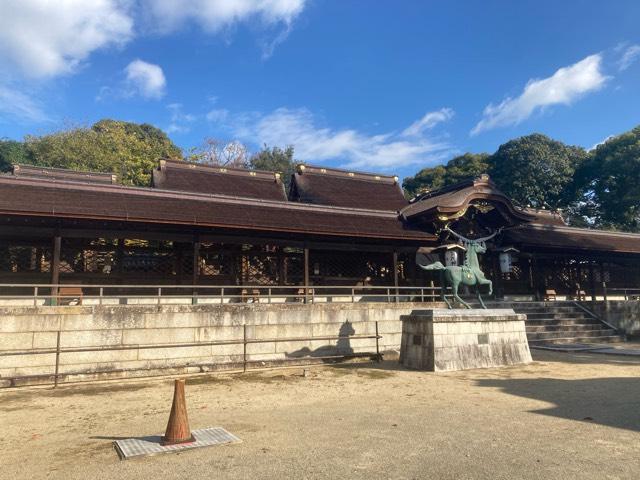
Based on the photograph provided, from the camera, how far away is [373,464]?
4.96 meters

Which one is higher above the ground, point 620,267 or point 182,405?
point 620,267

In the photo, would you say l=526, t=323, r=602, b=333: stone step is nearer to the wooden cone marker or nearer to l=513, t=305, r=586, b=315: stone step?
l=513, t=305, r=586, b=315: stone step

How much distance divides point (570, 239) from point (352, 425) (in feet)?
74.3

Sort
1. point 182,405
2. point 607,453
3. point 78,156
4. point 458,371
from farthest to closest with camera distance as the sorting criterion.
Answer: point 78,156, point 458,371, point 182,405, point 607,453

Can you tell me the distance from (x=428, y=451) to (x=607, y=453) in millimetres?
2144

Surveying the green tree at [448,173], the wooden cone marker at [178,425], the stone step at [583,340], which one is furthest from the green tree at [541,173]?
the wooden cone marker at [178,425]

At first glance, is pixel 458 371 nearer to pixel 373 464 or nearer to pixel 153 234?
pixel 373 464

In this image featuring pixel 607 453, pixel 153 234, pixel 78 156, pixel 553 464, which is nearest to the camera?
pixel 553 464

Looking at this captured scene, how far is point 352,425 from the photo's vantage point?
677 centimetres

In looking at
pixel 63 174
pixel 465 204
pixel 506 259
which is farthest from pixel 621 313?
pixel 63 174

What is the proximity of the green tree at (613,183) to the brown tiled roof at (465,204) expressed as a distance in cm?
2362

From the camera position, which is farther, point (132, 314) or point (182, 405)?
point (132, 314)

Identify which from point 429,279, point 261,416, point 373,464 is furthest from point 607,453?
point 429,279

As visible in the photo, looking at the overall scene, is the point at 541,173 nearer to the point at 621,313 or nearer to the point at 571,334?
the point at 621,313
